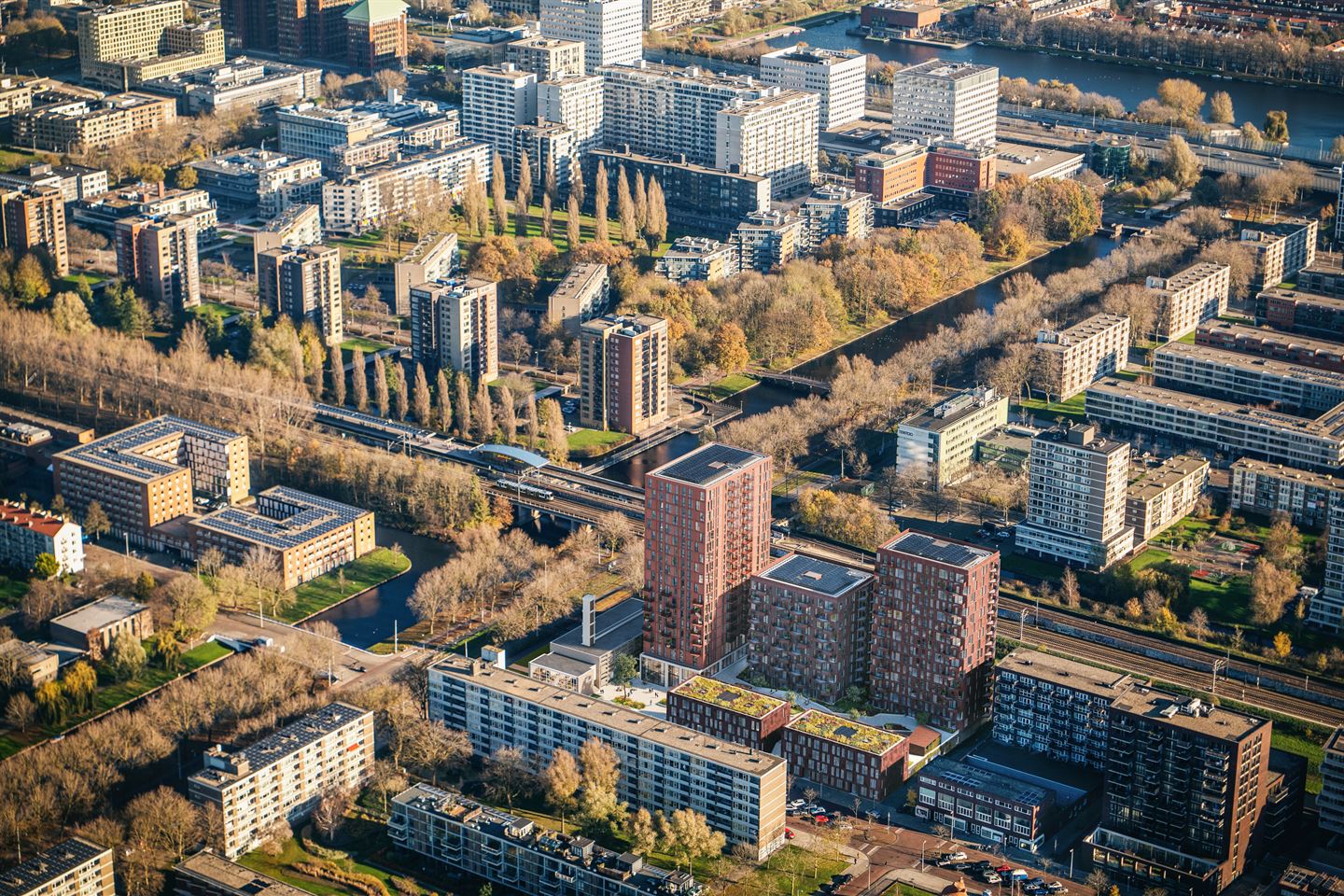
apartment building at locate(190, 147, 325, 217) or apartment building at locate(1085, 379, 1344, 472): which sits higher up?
apartment building at locate(190, 147, 325, 217)

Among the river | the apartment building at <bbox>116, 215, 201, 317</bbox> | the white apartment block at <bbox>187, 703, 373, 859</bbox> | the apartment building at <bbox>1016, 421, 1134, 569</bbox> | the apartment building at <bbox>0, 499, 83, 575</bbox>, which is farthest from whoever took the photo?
the river

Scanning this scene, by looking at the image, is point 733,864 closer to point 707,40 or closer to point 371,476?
point 371,476

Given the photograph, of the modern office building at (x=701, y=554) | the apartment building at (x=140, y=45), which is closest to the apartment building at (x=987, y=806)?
the modern office building at (x=701, y=554)

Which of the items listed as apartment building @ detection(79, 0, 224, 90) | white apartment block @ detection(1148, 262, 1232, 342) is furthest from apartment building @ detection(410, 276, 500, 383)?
apartment building @ detection(79, 0, 224, 90)

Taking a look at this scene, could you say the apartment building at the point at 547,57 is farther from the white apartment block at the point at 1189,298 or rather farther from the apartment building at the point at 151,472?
the apartment building at the point at 151,472

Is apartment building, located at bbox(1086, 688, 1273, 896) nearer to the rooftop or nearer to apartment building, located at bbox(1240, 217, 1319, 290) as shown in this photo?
Result: the rooftop

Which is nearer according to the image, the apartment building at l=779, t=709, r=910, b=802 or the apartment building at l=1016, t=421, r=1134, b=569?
the apartment building at l=779, t=709, r=910, b=802
